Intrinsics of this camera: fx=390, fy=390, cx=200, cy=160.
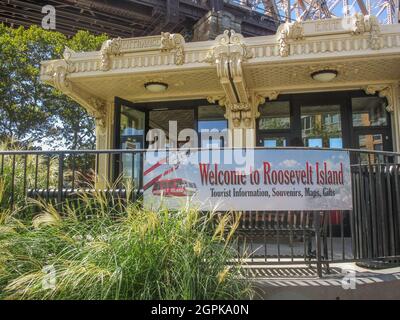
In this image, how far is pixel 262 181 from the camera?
4.36 m

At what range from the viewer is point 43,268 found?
3303mm

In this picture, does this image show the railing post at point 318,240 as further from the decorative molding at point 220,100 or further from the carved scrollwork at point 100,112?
the carved scrollwork at point 100,112

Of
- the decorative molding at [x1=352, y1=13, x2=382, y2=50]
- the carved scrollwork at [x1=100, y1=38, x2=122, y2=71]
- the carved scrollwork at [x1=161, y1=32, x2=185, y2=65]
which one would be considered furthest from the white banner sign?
the carved scrollwork at [x1=100, y1=38, x2=122, y2=71]

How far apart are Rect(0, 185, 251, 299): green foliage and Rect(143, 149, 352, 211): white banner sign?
60 centimetres

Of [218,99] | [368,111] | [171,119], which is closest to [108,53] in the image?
[171,119]

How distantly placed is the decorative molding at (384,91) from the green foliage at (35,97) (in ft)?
34.3

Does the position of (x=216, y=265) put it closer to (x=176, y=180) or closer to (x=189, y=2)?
(x=176, y=180)

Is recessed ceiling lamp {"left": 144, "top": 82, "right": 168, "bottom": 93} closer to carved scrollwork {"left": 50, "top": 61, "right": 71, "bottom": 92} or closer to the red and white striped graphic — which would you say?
carved scrollwork {"left": 50, "top": 61, "right": 71, "bottom": 92}

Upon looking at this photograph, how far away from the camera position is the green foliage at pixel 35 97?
555 inches

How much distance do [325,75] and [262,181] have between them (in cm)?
467

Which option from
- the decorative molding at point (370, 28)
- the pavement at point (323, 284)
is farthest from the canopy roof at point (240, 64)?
the pavement at point (323, 284)

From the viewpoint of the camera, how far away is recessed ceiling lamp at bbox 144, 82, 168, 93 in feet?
29.3
